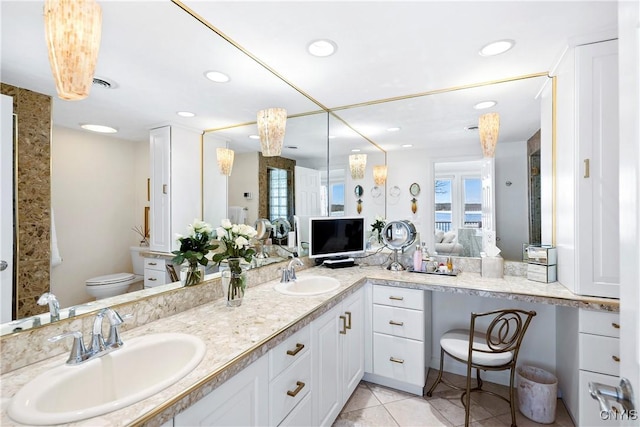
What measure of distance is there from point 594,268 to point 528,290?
363 millimetres

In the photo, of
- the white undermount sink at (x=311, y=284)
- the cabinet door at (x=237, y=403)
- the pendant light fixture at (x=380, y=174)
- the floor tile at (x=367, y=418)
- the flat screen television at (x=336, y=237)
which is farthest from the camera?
the pendant light fixture at (x=380, y=174)

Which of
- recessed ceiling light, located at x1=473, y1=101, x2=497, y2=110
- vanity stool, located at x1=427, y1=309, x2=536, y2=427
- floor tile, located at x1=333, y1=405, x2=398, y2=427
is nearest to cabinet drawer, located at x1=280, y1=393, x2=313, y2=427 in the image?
floor tile, located at x1=333, y1=405, x2=398, y2=427

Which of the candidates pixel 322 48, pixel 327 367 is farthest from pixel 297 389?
pixel 322 48

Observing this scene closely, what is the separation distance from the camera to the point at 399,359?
2.16 metres

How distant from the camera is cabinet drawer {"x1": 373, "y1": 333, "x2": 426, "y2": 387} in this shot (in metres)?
2.11

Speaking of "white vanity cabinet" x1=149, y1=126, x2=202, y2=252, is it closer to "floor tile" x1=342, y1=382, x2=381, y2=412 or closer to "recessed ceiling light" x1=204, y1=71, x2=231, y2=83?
"recessed ceiling light" x1=204, y1=71, x2=231, y2=83

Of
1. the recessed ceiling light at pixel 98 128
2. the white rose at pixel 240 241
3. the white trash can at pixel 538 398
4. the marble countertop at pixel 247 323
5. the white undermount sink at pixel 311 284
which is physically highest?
the recessed ceiling light at pixel 98 128

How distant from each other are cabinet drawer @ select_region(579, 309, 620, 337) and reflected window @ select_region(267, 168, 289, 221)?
2064mm

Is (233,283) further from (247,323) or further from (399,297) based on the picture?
(399,297)

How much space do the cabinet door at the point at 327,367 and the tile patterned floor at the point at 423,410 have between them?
24 centimetres

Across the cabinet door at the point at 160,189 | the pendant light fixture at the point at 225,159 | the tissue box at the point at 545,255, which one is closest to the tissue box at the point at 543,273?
the tissue box at the point at 545,255

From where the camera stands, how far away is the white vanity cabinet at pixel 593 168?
1612 mm

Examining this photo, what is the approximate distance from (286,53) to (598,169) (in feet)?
6.44

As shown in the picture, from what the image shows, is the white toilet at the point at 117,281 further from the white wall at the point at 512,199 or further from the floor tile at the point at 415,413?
the white wall at the point at 512,199
